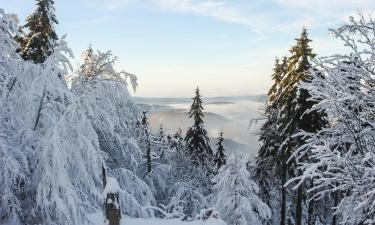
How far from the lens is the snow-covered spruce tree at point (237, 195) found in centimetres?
2503

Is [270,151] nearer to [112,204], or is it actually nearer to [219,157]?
[219,157]

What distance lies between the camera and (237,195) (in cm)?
2545

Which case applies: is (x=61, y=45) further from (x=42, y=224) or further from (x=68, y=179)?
(x=42, y=224)

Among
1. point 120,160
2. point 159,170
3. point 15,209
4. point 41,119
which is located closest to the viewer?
point 15,209

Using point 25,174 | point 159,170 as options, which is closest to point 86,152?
point 25,174

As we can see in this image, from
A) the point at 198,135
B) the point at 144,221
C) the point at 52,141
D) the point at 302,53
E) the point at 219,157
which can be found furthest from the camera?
the point at 219,157

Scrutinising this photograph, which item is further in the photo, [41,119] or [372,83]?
[41,119]

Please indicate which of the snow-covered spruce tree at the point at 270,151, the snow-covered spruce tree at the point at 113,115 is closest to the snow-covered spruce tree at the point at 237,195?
the snow-covered spruce tree at the point at 270,151

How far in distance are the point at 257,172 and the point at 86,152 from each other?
25.3 m

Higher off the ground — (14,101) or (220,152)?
(14,101)

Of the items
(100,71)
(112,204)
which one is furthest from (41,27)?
(112,204)

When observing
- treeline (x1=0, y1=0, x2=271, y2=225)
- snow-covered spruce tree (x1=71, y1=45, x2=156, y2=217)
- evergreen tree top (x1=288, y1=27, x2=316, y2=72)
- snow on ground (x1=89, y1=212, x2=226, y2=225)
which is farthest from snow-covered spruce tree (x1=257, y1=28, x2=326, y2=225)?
treeline (x1=0, y1=0, x2=271, y2=225)

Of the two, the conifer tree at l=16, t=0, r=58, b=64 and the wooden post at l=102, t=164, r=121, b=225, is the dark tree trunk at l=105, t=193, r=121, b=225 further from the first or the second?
the conifer tree at l=16, t=0, r=58, b=64

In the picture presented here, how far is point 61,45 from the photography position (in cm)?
1122
